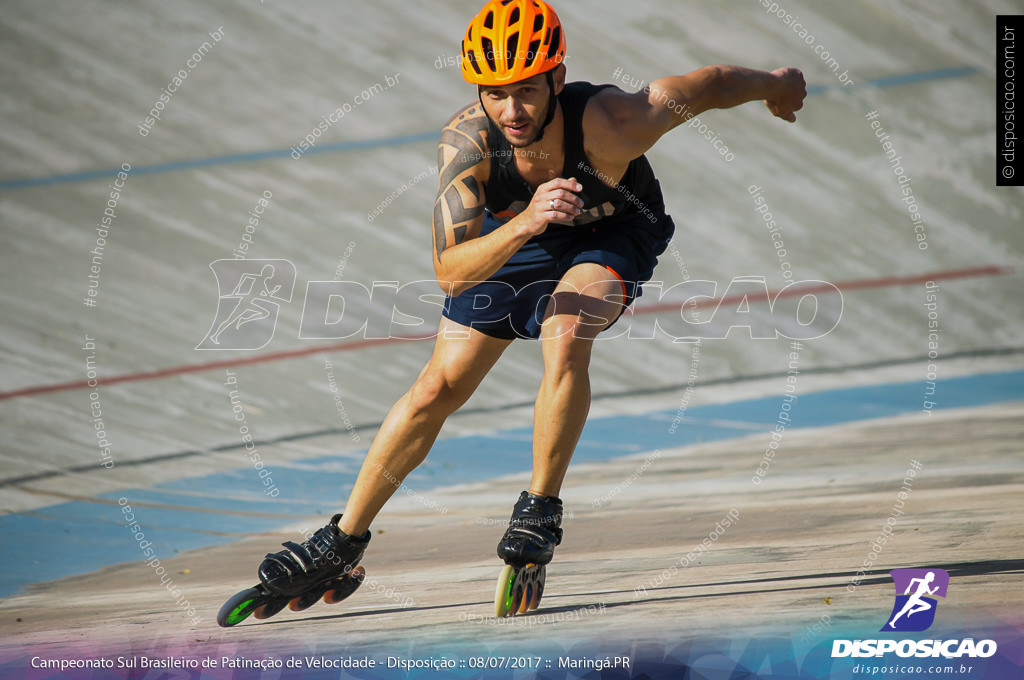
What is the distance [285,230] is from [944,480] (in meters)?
4.58

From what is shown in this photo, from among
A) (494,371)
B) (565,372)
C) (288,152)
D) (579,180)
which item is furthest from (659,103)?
(288,152)

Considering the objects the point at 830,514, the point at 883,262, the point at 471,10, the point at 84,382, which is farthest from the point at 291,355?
the point at 471,10

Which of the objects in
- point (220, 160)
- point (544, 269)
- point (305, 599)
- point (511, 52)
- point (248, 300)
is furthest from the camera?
point (220, 160)

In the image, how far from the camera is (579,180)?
2.47 m

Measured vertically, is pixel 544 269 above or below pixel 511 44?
below

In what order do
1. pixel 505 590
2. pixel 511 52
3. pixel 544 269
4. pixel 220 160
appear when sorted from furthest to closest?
pixel 220 160, pixel 544 269, pixel 505 590, pixel 511 52

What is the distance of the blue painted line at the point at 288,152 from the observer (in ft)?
24.3

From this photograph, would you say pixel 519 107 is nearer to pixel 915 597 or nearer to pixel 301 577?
pixel 301 577

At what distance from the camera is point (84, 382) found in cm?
490

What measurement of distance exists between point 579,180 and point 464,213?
320 millimetres

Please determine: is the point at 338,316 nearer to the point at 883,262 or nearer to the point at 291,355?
the point at 291,355

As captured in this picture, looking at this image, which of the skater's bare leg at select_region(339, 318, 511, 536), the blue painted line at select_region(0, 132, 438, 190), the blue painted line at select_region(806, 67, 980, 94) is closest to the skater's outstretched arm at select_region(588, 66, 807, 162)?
the skater's bare leg at select_region(339, 318, 511, 536)

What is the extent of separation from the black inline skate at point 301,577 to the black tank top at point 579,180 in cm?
97

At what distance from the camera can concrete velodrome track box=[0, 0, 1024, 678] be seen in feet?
8.30
